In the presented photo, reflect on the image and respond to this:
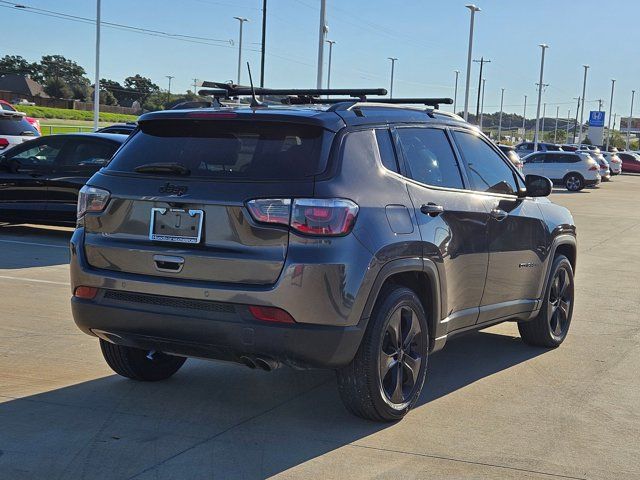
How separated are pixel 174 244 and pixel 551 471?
7.55 feet

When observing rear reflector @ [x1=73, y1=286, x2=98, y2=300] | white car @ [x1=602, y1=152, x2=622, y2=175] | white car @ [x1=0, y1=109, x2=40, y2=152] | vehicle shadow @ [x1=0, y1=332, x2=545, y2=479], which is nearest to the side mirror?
vehicle shadow @ [x1=0, y1=332, x2=545, y2=479]

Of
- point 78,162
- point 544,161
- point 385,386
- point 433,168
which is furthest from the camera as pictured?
point 544,161

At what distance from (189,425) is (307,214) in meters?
1.44

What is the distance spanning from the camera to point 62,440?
4.78 metres

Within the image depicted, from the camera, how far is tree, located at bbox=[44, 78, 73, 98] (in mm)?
125750

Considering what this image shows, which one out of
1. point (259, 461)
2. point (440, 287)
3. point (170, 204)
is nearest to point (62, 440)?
point (259, 461)

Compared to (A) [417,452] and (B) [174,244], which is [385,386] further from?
(B) [174,244]

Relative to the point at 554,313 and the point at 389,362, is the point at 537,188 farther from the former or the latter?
the point at 389,362

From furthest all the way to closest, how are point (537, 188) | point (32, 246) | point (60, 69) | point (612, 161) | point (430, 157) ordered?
point (60, 69) < point (612, 161) < point (32, 246) < point (537, 188) < point (430, 157)

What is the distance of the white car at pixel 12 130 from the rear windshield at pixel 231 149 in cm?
1398

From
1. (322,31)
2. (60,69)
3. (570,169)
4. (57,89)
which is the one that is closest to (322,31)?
(322,31)

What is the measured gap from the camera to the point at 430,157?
228 inches

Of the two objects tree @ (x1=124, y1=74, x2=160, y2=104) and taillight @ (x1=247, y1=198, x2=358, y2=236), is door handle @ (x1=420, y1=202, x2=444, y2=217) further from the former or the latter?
tree @ (x1=124, y1=74, x2=160, y2=104)

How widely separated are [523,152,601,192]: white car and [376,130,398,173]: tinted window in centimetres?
3465
